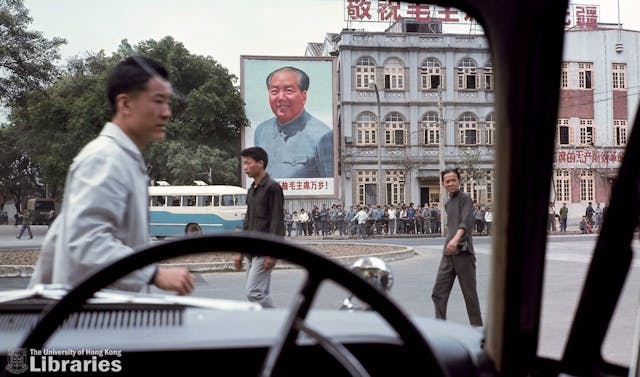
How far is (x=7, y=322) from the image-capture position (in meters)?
1.13

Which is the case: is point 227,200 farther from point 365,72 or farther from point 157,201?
point 365,72

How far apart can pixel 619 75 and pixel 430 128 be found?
51 centimetres

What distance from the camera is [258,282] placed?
3.67 ft

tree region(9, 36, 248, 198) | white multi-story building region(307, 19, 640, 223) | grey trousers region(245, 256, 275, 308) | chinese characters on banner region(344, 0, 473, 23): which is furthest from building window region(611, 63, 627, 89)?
grey trousers region(245, 256, 275, 308)

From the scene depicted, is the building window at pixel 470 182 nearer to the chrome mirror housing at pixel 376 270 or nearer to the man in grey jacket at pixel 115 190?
the chrome mirror housing at pixel 376 270

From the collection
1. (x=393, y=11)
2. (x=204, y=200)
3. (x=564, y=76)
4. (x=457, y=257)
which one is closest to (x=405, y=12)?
(x=393, y=11)

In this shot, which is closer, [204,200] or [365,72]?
[204,200]

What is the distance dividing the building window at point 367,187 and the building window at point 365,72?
24cm

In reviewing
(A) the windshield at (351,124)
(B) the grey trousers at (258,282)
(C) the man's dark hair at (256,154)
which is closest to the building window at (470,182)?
(A) the windshield at (351,124)

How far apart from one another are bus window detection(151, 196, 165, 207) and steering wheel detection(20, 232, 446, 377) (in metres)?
0.46

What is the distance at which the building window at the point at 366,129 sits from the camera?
1.70 metres

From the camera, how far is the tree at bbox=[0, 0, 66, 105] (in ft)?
4.43

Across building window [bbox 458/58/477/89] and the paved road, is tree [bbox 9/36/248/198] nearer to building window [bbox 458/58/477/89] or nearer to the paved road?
the paved road

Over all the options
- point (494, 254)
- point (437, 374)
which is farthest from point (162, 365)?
point (494, 254)
